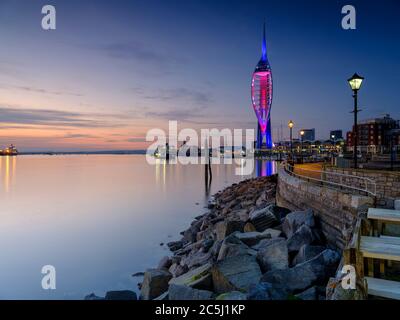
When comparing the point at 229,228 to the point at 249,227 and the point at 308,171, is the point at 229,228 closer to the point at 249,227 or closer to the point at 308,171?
the point at 249,227

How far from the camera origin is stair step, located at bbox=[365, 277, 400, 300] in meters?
4.40

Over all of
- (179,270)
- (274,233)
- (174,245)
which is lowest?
(174,245)

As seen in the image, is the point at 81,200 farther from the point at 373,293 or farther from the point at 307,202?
the point at 373,293

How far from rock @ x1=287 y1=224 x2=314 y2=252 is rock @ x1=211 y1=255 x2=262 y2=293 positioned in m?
1.55

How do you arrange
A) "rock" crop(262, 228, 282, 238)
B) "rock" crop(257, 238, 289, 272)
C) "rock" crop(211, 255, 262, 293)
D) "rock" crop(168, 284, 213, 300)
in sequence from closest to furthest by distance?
"rock" crop(168, 284, 213, 300), "rock" crop(211, 255, 262, 293), "rock" crop(257, 238, 289, 272), "rock" crop(262, 228, 282, 238)

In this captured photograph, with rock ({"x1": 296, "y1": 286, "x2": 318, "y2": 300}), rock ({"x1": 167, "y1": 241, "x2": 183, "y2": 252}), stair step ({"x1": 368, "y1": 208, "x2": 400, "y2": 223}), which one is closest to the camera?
rock ({"x1": 296, "y1": 286, "x2": 318, "y2": 300})

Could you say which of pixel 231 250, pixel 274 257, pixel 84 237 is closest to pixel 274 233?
pixel 231 250

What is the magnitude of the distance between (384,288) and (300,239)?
12.9ft

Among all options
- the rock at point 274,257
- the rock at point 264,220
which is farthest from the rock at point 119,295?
the rock at point 264,220

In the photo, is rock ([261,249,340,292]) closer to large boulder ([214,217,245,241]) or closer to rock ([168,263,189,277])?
rock ([168,263,189,277])

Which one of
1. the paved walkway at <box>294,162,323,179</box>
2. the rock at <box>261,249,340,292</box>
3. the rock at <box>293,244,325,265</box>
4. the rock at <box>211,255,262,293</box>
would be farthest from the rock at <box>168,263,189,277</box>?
the paved walkway at <box>294,162,323,179</box>

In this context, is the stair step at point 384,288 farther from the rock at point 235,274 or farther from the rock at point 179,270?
the rock at point 179,270

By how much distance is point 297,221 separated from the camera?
975 cm

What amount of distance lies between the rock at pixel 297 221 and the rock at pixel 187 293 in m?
4.31
